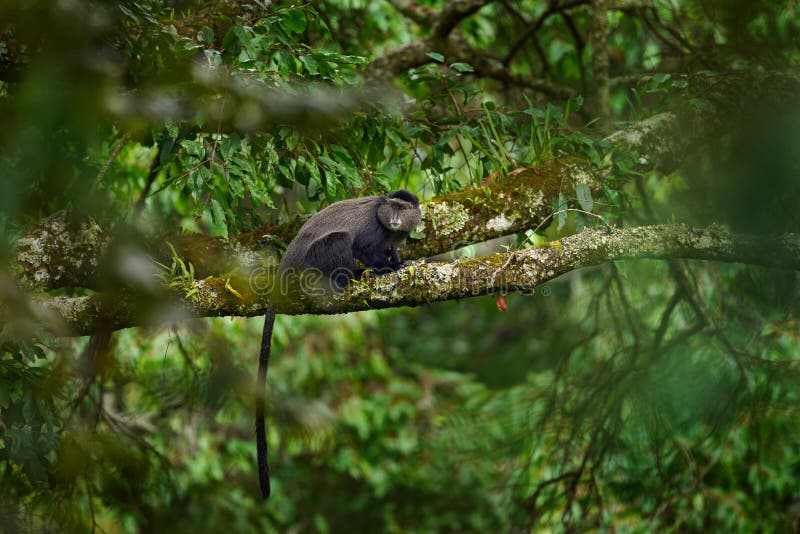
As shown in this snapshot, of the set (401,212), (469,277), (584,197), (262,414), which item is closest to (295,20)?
(401,212)

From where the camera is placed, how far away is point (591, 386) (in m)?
4.76

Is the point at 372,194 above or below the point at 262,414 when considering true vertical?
above

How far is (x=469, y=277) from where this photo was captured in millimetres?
3111

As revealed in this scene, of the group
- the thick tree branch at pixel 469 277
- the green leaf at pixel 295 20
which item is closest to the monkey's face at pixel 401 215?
the thick tree branch at pixel 469 277

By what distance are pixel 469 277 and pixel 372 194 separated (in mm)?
1243

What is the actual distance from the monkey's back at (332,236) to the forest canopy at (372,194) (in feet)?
0.44

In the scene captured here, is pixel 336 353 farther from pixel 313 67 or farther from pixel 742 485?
pixel 313 67

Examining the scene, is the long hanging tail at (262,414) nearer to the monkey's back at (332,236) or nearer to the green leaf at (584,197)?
the monkey's back at (332,236)

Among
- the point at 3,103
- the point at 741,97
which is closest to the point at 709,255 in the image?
the point at 741,97

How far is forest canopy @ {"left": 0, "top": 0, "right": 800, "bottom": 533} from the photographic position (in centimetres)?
231

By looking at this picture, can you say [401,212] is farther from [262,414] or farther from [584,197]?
[262,414]

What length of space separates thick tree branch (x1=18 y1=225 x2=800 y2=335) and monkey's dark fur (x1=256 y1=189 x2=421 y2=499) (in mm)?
269

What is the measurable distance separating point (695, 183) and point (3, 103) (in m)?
3.27

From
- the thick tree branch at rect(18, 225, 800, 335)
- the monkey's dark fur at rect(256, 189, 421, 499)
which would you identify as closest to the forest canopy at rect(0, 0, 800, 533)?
the thick tree branch at rect(18, 225, 800, 335)
